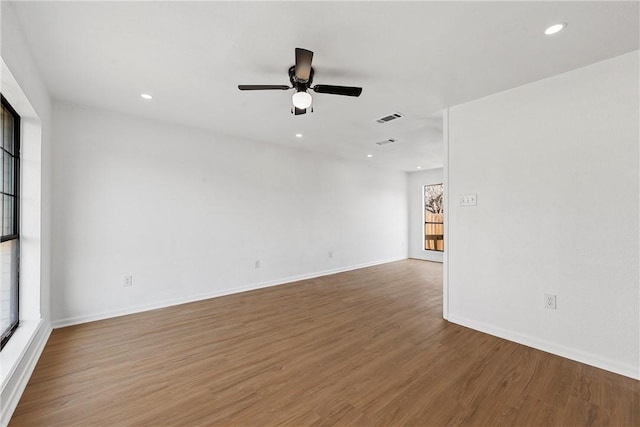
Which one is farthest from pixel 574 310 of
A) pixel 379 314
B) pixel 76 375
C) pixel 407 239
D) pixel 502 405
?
pixel 407 239

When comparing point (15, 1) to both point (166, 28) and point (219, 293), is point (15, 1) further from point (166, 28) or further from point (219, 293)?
point (219, 293)

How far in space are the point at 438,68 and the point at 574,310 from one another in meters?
2.50

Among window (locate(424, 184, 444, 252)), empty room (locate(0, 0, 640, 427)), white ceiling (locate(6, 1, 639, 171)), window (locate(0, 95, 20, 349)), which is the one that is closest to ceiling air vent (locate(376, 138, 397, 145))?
empty room (locate(0, 0, 640, 427))

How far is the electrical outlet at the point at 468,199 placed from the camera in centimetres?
304

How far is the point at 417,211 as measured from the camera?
7.64m

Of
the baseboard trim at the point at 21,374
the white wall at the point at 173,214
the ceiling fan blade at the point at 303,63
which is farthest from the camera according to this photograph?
the white wall at the point at 173,214

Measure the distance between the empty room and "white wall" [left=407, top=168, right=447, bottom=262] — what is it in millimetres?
3604

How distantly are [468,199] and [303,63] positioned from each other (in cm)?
237

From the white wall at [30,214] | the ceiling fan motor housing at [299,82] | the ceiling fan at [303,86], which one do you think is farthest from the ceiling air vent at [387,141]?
the white wall at [30,214]

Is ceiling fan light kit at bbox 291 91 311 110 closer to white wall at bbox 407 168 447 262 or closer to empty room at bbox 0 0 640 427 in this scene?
empty room at bbox 0 0 640 427

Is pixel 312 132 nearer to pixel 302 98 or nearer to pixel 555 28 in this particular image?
pixel 302 98

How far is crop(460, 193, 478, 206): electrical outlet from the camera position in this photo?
3037mm

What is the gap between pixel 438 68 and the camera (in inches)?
93.4

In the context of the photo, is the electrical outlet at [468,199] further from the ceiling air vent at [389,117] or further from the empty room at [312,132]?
the ceiling air vent at [389,117]
